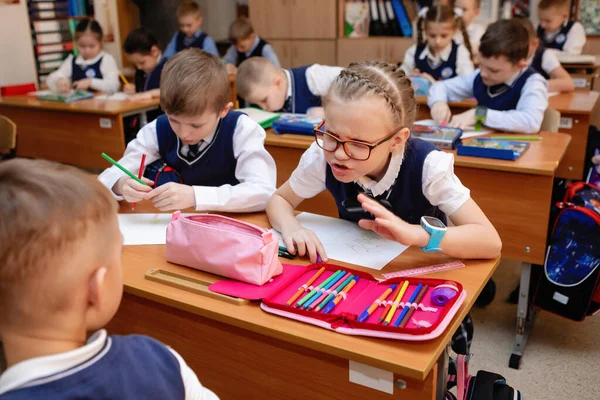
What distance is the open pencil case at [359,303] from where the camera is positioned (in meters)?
0.97

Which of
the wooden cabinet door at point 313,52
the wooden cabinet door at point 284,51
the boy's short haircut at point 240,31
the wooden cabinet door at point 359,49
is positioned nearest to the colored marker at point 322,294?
the boy's short haircut at point 240,31

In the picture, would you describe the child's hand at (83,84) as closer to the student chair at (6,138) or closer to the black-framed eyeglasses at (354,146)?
the student chair at (6,138)

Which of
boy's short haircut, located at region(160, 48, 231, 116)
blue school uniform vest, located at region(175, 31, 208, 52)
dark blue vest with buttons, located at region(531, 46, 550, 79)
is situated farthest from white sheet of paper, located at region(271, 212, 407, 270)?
blue school uniform vest, located at region(175, 31, 208, 52)

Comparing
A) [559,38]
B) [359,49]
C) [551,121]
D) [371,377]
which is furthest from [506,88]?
[359,49]

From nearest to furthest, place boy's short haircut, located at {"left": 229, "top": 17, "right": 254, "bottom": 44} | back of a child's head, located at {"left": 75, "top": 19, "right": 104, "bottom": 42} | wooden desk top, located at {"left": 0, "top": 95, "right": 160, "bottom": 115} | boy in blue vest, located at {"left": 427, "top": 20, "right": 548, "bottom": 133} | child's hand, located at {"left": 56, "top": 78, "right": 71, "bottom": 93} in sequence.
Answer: boy in blue vest, located at {"left": 427, "top": 20, "right": 548, "bottom": 133}, wooden desk top, located at {"left": 0, "top": 95, "right": 160, "bottom": 115}, child's hand, located at {"left": 56, "top": 78, "right": 71, "bottom": 93}, back of a child's head, located at {"left": 75, "top": 19, "right": 104, "bottom": 42}, boy's short haircut, located at {"left": 229, "top": 17, "right": 254, "bottom": 44}

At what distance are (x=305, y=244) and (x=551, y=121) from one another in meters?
1.76

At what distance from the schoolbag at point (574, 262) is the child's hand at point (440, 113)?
795mm

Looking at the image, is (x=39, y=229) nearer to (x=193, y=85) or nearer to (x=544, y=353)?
(x=193, y=85)

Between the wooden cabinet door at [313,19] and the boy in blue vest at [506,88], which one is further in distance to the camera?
the wooden cabinet door at [313,19]

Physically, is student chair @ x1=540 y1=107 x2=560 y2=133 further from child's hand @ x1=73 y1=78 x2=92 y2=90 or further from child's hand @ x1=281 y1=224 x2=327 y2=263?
child's hand @ x1=73 y1=78 x2=92 y2=90

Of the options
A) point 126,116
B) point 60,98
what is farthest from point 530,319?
point 60,98

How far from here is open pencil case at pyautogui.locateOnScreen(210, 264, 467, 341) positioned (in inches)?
38.3

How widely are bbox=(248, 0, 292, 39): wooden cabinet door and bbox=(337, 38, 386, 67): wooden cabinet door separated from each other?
0.64 meters

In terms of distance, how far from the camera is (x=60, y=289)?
0.70 m
